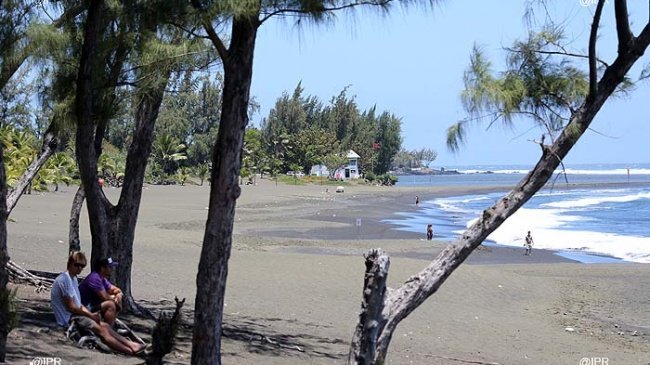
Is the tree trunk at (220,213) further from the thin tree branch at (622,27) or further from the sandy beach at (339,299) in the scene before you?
the thin tree branch at (622,27)

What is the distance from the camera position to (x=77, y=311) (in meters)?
7.08

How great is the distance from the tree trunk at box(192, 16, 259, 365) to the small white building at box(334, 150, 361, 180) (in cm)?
7868

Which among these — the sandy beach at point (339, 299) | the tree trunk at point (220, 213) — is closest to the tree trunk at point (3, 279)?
the sandy beach at point (339, 299)

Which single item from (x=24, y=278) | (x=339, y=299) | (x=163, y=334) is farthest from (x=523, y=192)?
(x=339, y=299)

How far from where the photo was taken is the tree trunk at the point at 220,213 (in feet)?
18.6

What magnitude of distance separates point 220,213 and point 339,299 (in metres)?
8.70

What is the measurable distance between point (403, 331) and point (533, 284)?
7.88 m

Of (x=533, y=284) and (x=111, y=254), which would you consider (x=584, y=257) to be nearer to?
(x=533, y=284)

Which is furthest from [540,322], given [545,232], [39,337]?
[545,232]

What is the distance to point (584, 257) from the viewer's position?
975 inches

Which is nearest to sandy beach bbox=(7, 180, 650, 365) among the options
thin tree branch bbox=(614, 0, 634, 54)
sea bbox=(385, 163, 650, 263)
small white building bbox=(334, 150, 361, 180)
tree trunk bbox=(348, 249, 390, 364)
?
sea bbox=(385, 163, 650, 263)

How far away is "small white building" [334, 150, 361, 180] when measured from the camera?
86438 millimetres

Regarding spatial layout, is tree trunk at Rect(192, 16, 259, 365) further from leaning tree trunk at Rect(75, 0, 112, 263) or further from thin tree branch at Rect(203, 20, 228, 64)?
leaning tree trunk at Rect(75, 0, 112, 263)

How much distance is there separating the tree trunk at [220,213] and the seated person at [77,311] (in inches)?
55.7
